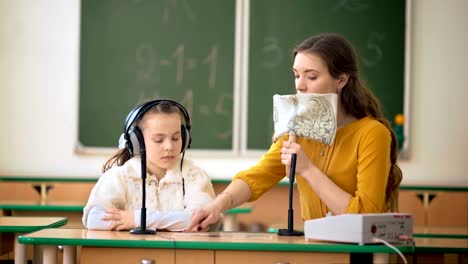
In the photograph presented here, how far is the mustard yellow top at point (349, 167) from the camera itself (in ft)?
9.49

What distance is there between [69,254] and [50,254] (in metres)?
0.12

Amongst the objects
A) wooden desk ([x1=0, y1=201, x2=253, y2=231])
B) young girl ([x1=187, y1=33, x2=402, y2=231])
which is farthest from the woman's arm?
wooden desk ([x1=0, y1=201, x2=253, y2=231])

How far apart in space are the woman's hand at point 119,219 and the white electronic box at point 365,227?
70cm

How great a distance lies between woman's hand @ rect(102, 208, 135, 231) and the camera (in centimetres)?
304

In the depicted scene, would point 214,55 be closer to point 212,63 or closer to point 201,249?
point 212,63

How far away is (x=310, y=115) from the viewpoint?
2.89 metres

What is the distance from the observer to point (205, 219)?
3.04 m

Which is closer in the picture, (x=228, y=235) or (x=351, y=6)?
(x=228, y=235)

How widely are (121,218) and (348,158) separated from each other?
2.77ft

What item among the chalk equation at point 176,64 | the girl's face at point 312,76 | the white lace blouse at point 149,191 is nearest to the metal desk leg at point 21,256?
the white lace blouse at point 149,191

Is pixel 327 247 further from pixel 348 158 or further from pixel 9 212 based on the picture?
pixel 9 212

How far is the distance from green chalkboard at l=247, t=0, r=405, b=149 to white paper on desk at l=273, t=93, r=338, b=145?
4.12 meters

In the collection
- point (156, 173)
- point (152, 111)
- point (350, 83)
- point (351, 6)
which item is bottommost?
point (156, 173)

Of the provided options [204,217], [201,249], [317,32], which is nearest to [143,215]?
[204,217]
